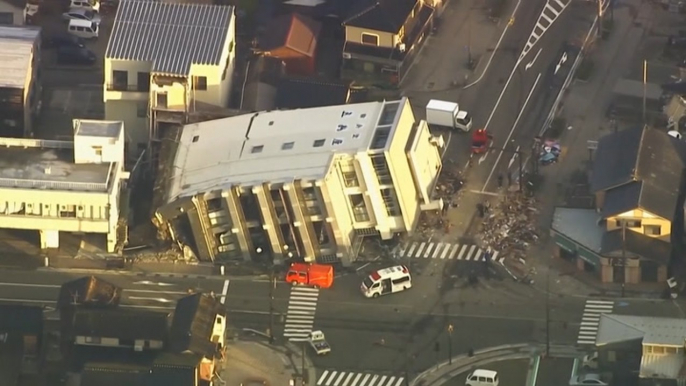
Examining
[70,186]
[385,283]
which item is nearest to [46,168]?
[70,186]

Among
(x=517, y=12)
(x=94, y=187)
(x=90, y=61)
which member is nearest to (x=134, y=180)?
(x=94, y=187)

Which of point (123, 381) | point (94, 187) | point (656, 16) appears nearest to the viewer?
point (123, 381)

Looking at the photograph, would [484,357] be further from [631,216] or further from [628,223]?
[631,216]

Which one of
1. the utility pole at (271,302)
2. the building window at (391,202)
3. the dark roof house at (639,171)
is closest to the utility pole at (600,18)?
the dark roof house at (639,171)

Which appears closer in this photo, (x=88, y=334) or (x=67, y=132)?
(x=88, y=334)

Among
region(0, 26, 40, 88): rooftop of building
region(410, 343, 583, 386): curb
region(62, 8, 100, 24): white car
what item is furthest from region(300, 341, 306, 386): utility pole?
region(62, 8, 100, 24): white car

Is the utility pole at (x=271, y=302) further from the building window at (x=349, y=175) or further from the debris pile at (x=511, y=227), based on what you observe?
the debris pile at (x=511, y=227)

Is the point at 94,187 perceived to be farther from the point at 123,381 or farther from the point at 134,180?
the point at 123,381
